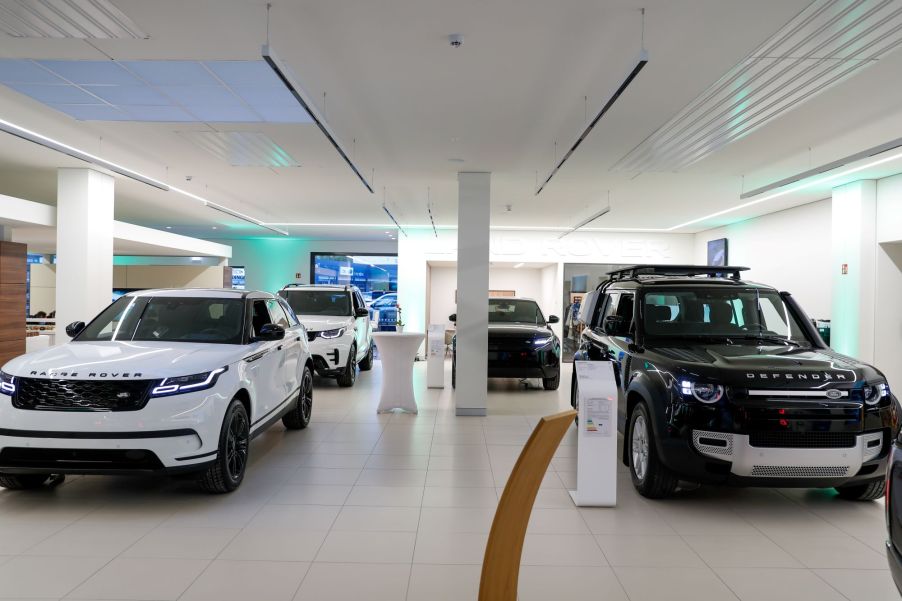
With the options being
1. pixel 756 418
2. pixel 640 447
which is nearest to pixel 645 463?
pixel 640 447

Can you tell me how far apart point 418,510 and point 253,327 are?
232cm

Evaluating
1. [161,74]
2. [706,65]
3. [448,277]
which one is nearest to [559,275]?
[448,277]

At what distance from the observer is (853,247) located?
366 inches

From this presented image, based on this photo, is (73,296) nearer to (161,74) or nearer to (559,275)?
(161,74)

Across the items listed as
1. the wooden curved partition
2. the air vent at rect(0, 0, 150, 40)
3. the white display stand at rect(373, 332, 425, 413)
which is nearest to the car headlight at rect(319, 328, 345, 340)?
the white display stand at rect(373, 332, 425, 413)

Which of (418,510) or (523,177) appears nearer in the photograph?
(418,510)

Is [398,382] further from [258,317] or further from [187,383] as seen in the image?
[187,383]

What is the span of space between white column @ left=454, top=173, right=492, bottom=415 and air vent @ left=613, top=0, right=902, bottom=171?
253cm

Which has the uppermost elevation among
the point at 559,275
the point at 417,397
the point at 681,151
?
the point at 681,151

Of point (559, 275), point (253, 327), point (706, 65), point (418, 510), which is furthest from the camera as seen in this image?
point (559, 275)

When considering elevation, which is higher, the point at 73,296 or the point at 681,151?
the point at 681,151

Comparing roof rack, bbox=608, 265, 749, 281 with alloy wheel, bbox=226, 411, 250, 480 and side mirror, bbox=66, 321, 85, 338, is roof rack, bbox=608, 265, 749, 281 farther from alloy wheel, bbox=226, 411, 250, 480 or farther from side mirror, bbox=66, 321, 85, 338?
side mirror, bbox=66, 321, 85, 338

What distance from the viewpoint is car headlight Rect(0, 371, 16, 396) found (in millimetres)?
3742

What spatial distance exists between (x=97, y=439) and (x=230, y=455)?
926 millimetres
